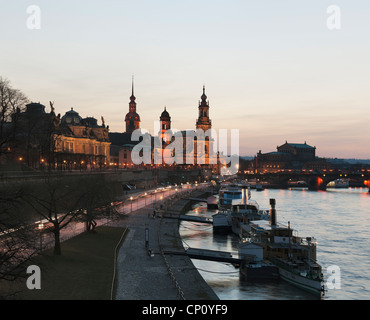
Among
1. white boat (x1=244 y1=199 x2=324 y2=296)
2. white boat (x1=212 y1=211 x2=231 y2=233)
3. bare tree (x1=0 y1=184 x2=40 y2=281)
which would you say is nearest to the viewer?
bare tree (x1=0 y1=184 x2=40 y2=281)

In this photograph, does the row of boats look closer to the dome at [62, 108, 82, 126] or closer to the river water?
the river water

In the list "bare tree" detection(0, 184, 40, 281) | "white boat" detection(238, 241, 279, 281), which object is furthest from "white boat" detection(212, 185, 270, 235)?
"bare tree" detection(0, 184, 40, 281)

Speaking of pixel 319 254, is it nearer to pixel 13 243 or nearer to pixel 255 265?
pixel 255 265

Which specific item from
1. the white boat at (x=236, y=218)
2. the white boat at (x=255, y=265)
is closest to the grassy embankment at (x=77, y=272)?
the white boat at (x=255, y=265)

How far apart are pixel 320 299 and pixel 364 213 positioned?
2748 inches

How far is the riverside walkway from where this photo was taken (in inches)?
1203

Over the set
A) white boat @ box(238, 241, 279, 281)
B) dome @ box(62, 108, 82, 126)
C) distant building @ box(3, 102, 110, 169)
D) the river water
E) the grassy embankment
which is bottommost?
the river water

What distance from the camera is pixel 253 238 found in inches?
2057

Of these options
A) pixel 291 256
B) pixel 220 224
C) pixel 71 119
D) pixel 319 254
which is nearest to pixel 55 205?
pixel 291 256

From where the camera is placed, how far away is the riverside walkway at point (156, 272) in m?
30.6

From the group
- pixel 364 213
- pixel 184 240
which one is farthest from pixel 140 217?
pixel 364 213

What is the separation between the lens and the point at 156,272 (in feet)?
119

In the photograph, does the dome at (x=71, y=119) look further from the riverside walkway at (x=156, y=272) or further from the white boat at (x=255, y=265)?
the white boat at (x=255, y=265)
